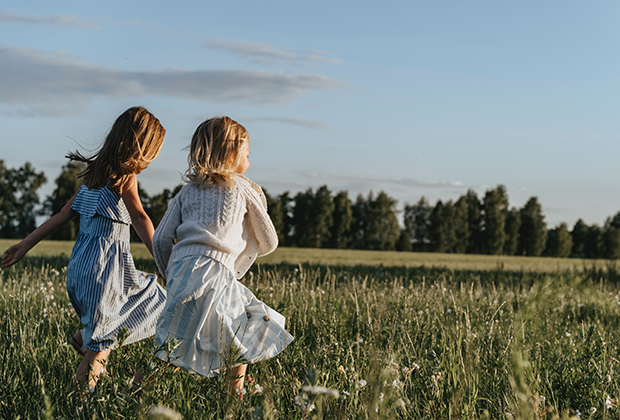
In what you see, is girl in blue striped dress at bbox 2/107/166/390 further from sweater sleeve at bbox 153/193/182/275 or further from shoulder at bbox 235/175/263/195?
shoulder at bbox 235/175/263/195

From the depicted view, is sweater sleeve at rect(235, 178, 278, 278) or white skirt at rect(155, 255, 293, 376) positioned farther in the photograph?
sweater sleeve at rect(235, 178, 278, 278)

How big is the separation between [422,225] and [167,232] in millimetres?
81734

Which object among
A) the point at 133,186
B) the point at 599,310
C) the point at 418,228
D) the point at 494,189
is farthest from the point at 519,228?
the point at 133,186

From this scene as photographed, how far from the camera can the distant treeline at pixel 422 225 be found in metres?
67.9

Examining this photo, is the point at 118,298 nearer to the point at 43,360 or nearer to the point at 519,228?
the point at 43,360

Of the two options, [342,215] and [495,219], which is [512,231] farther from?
[342,215]

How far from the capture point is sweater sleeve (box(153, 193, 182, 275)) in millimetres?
3107

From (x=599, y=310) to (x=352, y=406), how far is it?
5024 mm

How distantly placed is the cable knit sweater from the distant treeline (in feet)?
209

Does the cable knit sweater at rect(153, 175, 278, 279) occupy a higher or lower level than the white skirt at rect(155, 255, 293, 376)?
higher

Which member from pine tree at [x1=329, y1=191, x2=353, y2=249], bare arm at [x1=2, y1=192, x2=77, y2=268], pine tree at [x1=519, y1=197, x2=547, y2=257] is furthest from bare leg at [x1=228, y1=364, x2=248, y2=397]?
pine tree at [x1=519, y1=197, x2=547, y2=257]

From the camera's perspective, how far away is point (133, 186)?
3.34 m

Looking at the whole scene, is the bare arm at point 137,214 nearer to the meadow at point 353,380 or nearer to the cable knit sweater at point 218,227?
the cable knit sweater at point 218,227

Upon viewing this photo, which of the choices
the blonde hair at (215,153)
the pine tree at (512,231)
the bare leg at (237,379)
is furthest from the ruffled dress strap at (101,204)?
the pine tree at (512,231)
